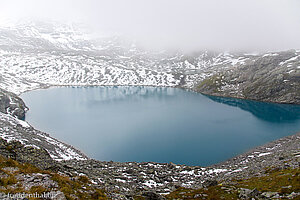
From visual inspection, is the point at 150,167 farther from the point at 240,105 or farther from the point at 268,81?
the point at 268,81

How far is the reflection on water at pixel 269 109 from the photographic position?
299 feet

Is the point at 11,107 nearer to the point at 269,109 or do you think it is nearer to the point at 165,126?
the point at 165,126

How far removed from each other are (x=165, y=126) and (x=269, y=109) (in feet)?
218

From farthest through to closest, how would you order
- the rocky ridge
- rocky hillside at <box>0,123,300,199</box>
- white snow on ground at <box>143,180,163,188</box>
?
white snow on ground at <box>143,180,163,188</box> < the rocky ridge < rocky hillside at <box>0,123,300,199</box>

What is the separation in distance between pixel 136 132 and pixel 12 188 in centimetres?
6143

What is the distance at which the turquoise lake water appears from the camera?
57.7 m

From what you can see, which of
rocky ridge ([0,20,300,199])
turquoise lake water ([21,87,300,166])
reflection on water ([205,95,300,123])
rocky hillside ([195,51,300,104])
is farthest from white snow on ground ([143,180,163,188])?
rocky hillside ([195,51,300,104])

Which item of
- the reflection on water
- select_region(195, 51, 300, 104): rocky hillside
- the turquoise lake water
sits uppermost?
select_region(195, 51, 300, 104): rocky hillside

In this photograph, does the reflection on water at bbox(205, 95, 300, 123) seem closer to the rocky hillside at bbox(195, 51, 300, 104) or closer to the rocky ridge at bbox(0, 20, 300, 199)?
the rocky hillside at bbox(195, 51, 300, 104)

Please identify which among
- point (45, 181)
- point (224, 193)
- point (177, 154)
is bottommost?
point (177, 154)

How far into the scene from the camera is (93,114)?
99250mm

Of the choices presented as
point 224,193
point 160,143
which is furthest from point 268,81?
point 224,193

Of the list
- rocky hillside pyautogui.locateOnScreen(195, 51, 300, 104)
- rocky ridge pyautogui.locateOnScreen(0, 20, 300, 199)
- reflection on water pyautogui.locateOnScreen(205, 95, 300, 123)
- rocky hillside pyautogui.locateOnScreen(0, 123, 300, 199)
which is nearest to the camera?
rocky hillside pyautogui.locateOnScreen(0, 123, 300, 199)

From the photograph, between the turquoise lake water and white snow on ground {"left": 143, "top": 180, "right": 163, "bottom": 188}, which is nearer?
white snow on ground {"left": 143, "top": 180, "right": 163, "bottom": 188}
